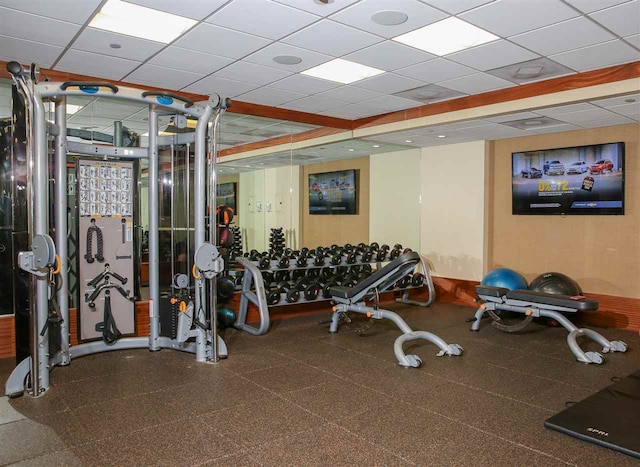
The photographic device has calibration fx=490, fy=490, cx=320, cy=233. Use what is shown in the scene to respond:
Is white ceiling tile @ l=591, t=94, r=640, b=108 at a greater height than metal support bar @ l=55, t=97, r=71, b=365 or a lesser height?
greater

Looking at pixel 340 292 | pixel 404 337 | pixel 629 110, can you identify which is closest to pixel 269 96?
pixel 340 292

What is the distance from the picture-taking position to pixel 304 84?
179 inches

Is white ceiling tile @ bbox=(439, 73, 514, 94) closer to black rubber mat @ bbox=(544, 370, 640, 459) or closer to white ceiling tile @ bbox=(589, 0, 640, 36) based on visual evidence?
white ceiling tile @ bbox=(589, 0, 640, 36)

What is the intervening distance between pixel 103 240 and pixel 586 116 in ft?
15.5

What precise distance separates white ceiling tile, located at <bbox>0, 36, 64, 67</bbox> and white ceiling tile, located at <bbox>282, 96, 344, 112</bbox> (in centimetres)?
230

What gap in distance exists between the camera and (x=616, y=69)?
13.1 ft

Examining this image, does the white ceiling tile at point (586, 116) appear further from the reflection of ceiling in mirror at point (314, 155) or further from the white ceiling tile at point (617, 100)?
the reflection of ceiling in mirror at point (314, 155)

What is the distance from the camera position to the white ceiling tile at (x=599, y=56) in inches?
139

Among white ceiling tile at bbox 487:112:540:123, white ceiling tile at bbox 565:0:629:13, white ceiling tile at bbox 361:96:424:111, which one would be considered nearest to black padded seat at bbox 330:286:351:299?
white ceiling tile at bbox 361:96:424:111

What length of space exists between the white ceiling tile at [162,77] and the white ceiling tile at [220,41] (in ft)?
2.11

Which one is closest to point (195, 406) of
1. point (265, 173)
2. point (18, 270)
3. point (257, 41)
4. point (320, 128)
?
point (18, 270)

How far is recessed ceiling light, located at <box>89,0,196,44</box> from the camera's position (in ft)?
9.90

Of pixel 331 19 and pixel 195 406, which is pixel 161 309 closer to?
pixel 195 406

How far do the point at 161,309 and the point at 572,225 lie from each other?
462 cm
